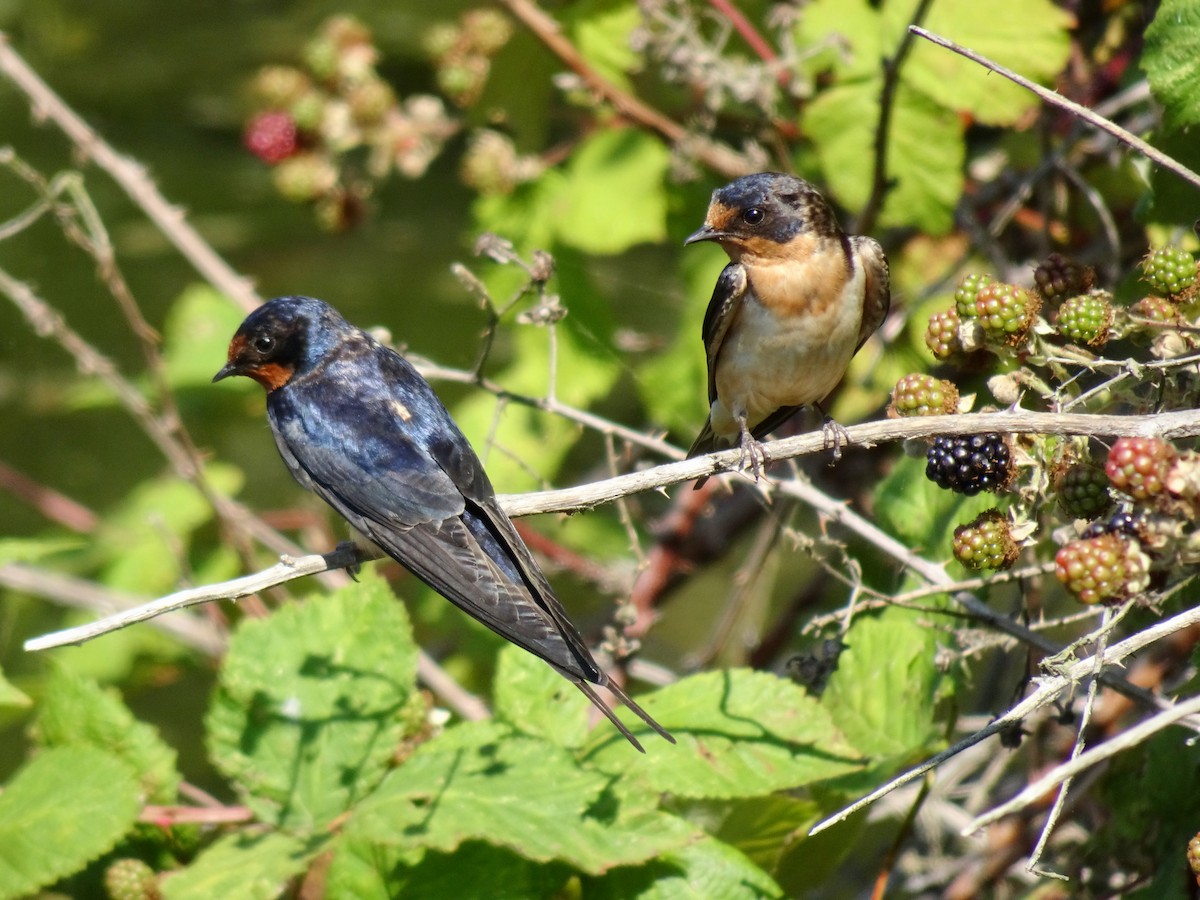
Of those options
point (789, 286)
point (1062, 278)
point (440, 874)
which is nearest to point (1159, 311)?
→ point (1062, 278)

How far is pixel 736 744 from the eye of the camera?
9.36 feet

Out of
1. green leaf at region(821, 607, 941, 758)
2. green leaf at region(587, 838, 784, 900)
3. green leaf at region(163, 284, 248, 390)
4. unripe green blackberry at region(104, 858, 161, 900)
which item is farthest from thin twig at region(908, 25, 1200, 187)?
green leaf at region(163, 284, 248, 390)

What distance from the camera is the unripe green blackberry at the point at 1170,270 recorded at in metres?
2.39

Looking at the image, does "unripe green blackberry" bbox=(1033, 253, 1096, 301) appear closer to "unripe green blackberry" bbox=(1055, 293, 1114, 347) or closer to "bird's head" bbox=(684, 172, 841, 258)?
"unripe green blackberry" bbox=(1055, 293, 1114, 347)

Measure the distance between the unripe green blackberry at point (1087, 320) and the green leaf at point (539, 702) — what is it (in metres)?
1.35

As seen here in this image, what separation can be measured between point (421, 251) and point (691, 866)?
4164 mm

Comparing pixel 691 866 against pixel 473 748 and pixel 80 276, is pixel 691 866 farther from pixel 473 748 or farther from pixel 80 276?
pixel 80 276

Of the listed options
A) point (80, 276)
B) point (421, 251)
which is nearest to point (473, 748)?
point (421, 251)

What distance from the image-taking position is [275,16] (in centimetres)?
636

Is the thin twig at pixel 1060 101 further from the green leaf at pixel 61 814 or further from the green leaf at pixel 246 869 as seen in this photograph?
the green leaf at pixel 61 814


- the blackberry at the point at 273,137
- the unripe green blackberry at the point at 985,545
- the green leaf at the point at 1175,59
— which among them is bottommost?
the blackberry at the point at 273,137

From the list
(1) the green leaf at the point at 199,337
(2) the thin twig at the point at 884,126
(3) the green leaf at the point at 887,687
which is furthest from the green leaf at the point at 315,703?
(1) the green leaf at the point at 199,337

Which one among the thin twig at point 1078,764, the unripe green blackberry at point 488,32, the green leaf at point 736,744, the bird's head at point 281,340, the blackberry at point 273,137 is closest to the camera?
the thin twig at point 1078,764

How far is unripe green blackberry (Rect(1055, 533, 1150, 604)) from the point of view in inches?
78.1
